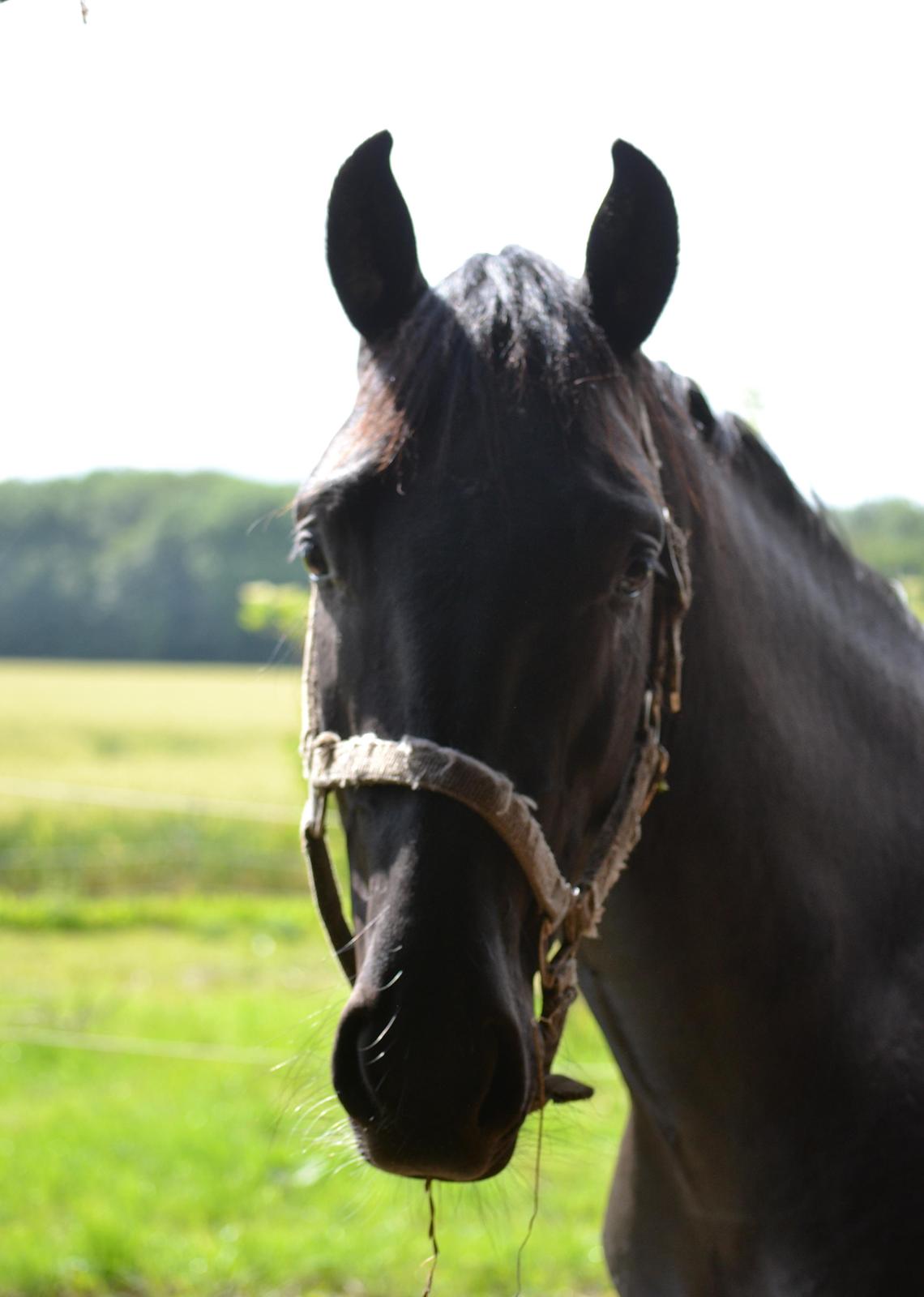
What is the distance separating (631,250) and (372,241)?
1.14ft

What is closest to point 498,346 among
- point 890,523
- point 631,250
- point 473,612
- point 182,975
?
point 631,250

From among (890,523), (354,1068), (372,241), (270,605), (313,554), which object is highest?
(372,241)

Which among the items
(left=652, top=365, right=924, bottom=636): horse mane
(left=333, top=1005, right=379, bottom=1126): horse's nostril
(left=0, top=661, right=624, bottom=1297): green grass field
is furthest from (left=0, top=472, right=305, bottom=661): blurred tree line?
(left=333, top=1005, right=379, bottom=1126): horse's nostril

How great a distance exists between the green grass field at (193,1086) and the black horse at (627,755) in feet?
0.77

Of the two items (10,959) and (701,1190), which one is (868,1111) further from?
(10,959)

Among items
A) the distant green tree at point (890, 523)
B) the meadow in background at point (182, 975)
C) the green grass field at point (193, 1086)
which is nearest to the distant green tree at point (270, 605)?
the meadow in background at point (182, 975)

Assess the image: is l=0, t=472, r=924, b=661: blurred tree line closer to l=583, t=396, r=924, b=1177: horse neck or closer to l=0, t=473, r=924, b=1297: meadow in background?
l=0, t=473, r=924, b=1297: meadow in background

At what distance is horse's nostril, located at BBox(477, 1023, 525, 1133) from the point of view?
1.25 meters

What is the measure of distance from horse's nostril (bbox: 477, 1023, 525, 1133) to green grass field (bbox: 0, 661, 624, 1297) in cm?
24

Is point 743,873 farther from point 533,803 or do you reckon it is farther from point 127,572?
point 127,572

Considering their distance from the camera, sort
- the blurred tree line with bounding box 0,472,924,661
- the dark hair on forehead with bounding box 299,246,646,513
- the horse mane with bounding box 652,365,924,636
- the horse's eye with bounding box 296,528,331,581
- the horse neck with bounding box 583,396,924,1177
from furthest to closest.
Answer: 1. the blurred tree line with bounding box 0,472,924,661
2. the horse mane with bounding box 652,365,924,636
3. the horse neck with bounding box 583,396,924,1177
4. the horse's eye with bounding box 296,528,331,581
5. the dark hair on forehead with bounding box 299,246,646,513

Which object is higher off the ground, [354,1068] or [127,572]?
[354,1068]

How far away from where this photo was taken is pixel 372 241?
1622 mm

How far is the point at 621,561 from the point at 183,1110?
494cm
